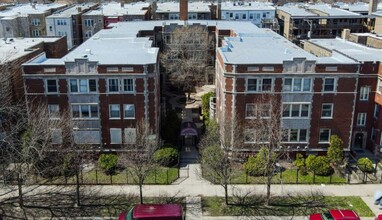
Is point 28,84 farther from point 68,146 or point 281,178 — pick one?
point 281,178

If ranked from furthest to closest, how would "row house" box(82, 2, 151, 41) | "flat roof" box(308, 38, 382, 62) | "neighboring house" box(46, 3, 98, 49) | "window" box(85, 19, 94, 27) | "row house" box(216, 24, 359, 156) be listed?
"window" box(85, 19, 94, 27), "row house" box(82, 2, 151, 41), "neighboring house" box(46, 3, 98, 49), "flat roof" box(308, 38, 382, 62), "row house" box(216, 24, 359, 156)

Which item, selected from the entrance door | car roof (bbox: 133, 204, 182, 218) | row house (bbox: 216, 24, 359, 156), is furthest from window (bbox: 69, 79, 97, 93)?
the entrance door

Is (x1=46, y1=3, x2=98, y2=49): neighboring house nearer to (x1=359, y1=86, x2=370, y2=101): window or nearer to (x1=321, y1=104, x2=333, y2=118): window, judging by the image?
(x1=321, y1=104, x2=333, y2=118): window


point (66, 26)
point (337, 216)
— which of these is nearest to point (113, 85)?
point (337, 216)

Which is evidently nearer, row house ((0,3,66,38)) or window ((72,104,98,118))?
window ((72,104,98,118))

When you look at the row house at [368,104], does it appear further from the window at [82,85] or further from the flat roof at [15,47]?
the flat roof at [15,47]

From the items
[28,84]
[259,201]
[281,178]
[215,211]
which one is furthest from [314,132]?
[28,84]

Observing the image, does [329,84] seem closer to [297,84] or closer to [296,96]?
[297,84]

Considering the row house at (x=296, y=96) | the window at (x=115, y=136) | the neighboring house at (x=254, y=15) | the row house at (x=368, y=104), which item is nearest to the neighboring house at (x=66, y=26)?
the neighboring house at (x=254, y=15)
